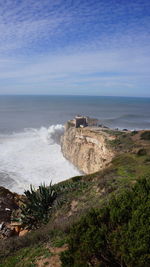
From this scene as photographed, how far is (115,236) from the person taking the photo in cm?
477

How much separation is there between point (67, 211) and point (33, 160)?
28.5 meters

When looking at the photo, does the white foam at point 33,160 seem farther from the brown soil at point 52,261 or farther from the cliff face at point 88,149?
Result: the brown soil at point 52,261

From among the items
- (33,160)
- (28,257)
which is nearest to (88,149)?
(33,160)

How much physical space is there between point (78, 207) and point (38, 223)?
222cm

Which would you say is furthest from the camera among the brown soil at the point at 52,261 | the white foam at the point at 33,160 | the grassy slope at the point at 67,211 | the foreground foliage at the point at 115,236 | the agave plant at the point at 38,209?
the white foam at the point at 33,160

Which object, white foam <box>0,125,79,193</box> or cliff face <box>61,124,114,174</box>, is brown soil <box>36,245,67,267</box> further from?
white foam <box>0,125,79,193</box>

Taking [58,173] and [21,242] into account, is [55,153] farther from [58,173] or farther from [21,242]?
[21,242]

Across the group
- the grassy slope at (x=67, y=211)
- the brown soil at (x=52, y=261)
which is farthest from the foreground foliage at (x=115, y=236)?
the grassy slope at (x=67, y=211)

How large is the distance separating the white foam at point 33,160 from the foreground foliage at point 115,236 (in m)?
22.1

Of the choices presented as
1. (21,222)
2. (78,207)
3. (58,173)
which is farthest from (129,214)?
Answer: (58,173)

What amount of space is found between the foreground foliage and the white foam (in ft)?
72.3

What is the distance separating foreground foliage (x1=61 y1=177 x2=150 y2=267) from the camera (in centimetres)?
419

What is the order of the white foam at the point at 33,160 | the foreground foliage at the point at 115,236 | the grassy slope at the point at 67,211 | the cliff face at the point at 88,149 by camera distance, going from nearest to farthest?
the foreground foliage at the point at 115,236 → the grassy slope at the point at 67,211 → the cliff face at the point at 88,149 → the white foam at the point at 33,160

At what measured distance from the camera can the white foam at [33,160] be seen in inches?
1209
